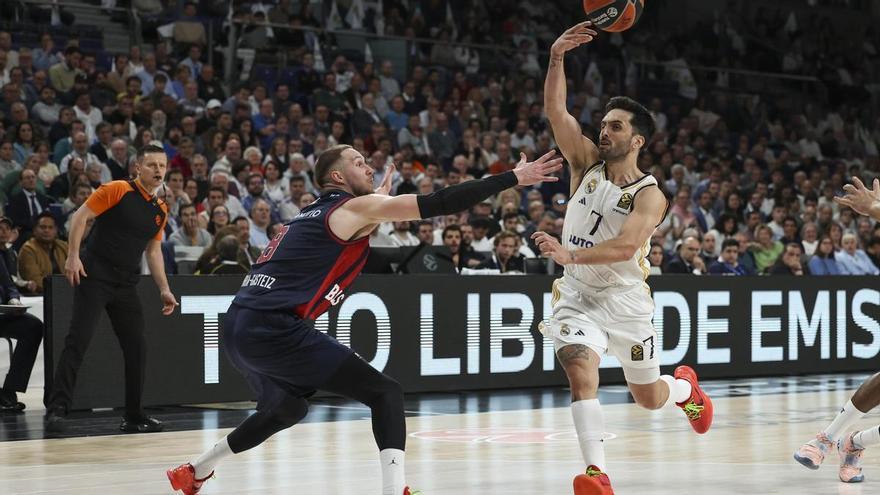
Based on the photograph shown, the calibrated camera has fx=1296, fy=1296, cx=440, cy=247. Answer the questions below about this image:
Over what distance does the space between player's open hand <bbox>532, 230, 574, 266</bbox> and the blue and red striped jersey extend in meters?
0.86

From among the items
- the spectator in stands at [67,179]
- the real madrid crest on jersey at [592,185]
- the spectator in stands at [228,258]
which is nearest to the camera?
the real madrid crest on jersey at [592,185]

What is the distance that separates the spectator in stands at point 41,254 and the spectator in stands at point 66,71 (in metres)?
4.80

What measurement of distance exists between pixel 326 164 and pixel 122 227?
4.16 metres

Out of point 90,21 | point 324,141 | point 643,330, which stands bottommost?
point 643,330

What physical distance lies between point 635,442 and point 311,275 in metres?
4.17

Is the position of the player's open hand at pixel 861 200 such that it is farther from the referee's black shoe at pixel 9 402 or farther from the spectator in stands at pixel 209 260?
the referee's black shoe at pixel 9 402

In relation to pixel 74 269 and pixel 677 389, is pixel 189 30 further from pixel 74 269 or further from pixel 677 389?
pixel 677 389

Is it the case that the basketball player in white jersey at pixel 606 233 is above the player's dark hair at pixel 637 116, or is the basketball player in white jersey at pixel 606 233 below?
below

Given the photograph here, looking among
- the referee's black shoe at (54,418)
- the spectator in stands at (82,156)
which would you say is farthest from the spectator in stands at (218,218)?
the referee's black shoe at (54,418)

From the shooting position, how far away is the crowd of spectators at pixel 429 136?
627 inches

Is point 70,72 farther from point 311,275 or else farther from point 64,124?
point 311,275

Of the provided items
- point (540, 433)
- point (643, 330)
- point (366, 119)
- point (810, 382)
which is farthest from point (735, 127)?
point (643, 330)

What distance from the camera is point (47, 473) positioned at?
802 cm

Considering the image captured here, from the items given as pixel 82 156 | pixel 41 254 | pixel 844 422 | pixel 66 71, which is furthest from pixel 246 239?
pixel 844 422
